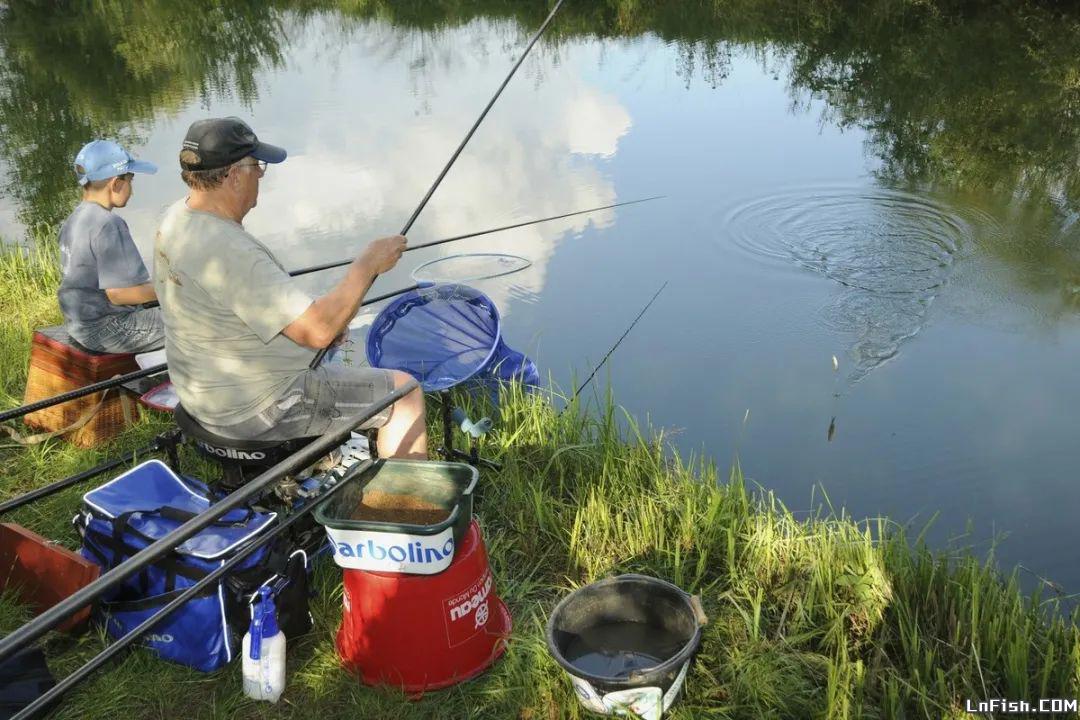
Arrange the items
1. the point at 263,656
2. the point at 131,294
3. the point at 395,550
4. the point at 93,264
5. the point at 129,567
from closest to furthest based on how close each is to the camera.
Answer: the point at 129,567, the point at 395,550, the point at 263,656, the point at 131,294, the point at 93,264

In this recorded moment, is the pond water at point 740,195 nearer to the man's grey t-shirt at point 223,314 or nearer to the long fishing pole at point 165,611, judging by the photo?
the man's grey t-shirt at point 223,314

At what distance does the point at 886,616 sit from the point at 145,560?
1.73 meters

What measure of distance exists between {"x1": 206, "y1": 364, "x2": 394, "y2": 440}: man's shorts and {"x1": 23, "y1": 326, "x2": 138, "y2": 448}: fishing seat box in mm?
1107

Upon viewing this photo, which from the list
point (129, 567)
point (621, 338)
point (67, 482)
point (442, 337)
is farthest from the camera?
point (621, 338)

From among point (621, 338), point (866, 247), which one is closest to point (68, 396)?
point (621, 338)

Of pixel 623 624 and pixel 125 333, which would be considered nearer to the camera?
pixel 623 624

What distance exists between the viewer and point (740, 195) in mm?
6207

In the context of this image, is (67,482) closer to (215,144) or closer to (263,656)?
(263,656)

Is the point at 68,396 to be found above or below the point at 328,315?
below

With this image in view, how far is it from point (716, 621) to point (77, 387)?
241 cm

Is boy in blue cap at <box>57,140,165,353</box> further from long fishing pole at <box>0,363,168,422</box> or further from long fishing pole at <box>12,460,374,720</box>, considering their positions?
long fishing pole at <box>12,460,374,720</box>

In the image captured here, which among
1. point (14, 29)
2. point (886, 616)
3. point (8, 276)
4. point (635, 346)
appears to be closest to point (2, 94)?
point (14, 29)

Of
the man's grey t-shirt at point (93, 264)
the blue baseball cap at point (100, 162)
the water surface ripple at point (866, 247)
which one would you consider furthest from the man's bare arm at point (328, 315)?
the water surface ripple at point (866, 247)

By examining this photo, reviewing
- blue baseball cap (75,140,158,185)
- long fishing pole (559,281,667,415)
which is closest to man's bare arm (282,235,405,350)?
blue baseball cap (75,140,158,185)
